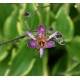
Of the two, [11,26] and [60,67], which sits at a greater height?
[11,26]

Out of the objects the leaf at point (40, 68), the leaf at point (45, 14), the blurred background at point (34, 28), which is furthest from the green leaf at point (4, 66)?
the leaf at point (45, 14)

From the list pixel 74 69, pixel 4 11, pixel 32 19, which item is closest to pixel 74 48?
pixel 74 69

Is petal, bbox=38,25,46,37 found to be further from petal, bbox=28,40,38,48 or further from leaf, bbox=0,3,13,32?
leaf, bbox=0,3,13,32

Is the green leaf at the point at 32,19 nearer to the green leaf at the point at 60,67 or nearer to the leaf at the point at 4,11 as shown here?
the leaf at the point at 4,11

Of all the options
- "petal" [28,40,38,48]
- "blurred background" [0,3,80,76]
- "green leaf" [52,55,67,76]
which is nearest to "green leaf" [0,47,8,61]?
"blurred background" [0,3,80,76]

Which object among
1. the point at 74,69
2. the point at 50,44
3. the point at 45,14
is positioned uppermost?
the point at 45,14

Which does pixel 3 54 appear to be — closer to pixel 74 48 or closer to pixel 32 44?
pixel 32 44

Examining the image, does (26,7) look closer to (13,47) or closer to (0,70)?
(13,47)
